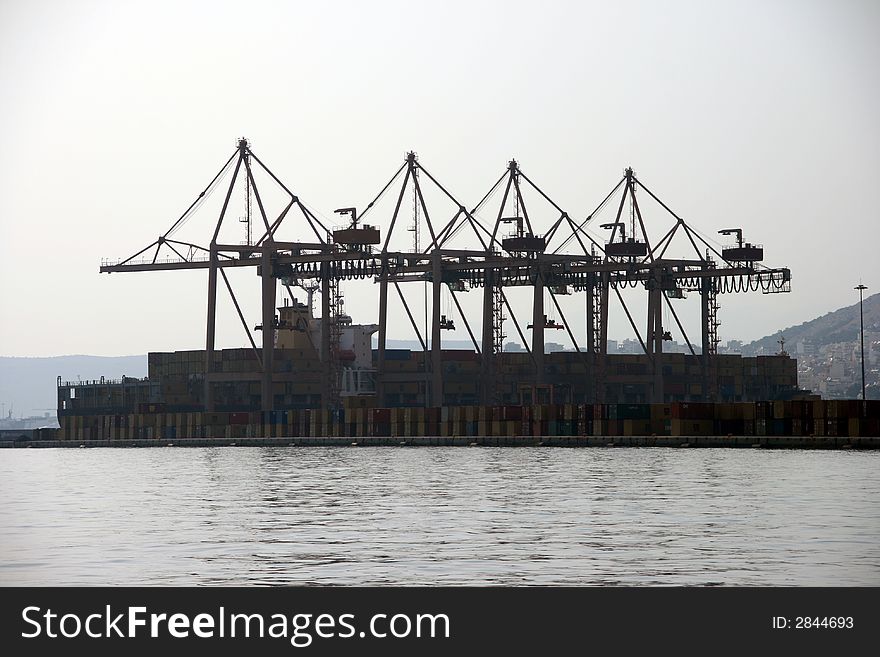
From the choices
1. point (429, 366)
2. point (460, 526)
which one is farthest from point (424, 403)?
point (460, 526)

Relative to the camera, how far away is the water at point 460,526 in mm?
32469

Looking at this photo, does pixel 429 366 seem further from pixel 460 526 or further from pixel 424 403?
pixel 460 526

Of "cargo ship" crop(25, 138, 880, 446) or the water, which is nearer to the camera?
the water

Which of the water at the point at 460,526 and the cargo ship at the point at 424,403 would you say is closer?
the water at the point at 460,526

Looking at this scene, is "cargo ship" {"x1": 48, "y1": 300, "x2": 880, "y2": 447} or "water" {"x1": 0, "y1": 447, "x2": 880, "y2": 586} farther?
"cargo ship" {"x1": 48, "y1": 300, "x2": 880, "y2": 447}

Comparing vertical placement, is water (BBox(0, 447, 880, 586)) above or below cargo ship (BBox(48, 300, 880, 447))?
below

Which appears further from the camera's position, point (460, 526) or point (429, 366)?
point (429, 366)

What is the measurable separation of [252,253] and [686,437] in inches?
1970

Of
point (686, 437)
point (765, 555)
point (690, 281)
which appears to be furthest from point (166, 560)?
point (690, 281)

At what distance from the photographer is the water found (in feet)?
107

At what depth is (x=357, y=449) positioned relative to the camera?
13000 cm

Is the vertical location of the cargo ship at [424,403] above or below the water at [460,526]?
above

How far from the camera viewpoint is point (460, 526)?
44.0 metres

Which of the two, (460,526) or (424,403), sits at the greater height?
(424,403)
